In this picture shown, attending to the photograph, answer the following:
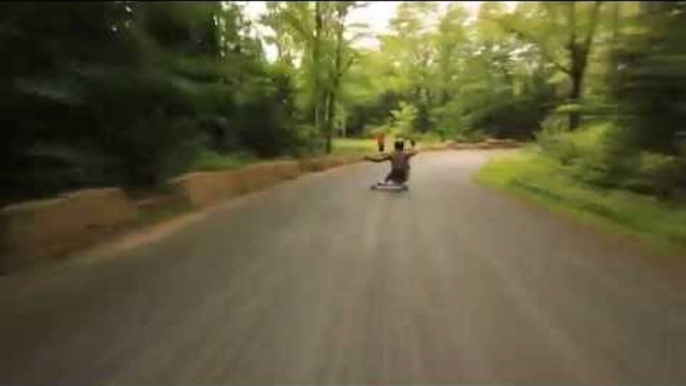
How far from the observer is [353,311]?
28.2 ft

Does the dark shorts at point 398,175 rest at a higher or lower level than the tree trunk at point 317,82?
lower

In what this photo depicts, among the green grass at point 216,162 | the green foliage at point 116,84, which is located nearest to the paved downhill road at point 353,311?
the green foliage at point 116,84

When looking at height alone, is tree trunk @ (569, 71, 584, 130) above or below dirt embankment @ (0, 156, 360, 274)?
above

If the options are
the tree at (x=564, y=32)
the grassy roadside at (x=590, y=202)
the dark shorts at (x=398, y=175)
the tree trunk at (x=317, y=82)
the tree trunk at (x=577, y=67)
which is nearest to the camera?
the tree at (x=564, y=32)

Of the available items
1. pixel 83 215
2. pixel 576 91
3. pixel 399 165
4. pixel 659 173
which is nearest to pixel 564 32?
pixel 576 91

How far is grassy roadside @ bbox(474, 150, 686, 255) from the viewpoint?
14.6m

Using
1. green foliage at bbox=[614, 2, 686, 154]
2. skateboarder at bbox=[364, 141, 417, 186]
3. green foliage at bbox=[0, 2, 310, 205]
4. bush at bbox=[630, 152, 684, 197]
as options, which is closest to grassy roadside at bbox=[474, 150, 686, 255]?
bush at bbox=[630, 152, 684, 197]

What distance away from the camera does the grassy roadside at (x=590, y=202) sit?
47.8 feet

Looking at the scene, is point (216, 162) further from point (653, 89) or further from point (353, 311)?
point (353, 311)

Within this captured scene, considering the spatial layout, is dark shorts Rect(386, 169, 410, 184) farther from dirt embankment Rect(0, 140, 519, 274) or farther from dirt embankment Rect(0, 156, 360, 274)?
dirt embankment Rect(0, 156, 360, 274)

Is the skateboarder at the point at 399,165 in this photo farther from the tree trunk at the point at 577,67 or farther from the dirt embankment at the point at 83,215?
the tree trunk at the point at 577,67

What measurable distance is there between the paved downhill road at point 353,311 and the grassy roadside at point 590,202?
2.70ft

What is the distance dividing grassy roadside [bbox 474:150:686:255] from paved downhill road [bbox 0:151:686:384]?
2.70 feet

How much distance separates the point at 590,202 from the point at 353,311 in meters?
10.6
